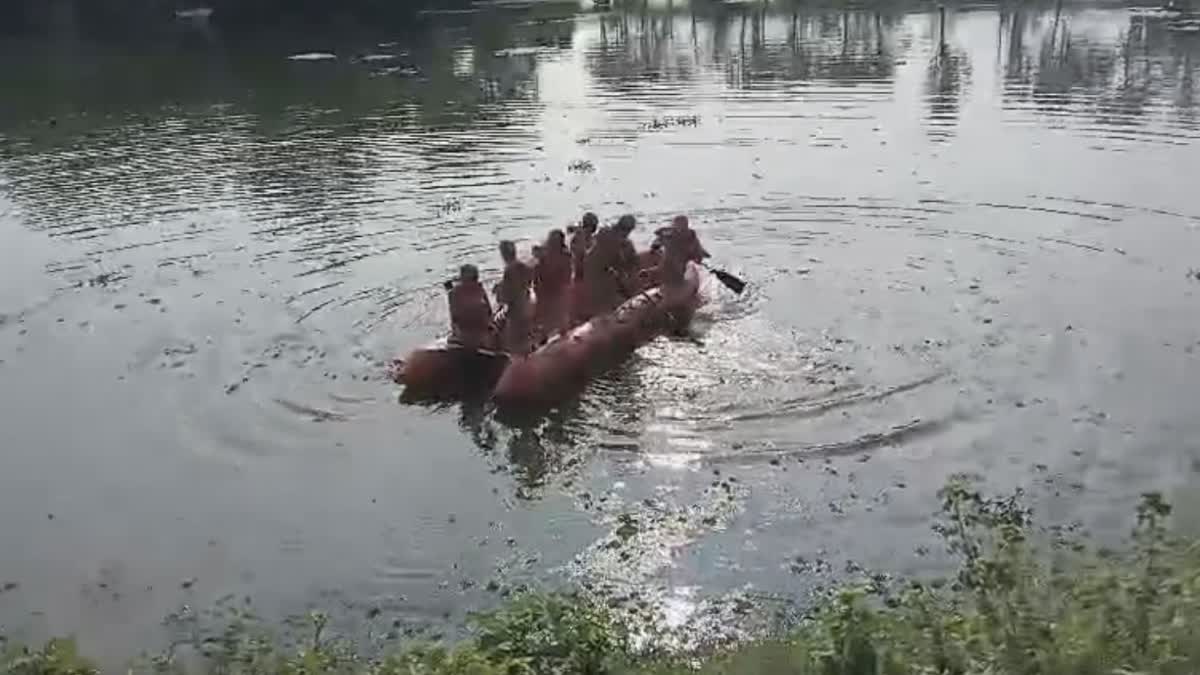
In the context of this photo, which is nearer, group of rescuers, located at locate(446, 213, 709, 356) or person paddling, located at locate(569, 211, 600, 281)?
group of rescuers, located at locate(446, 213, 709, 356)

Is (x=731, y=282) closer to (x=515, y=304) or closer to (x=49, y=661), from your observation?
(x=515, y=304)

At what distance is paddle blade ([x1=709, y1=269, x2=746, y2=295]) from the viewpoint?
17.7 meters

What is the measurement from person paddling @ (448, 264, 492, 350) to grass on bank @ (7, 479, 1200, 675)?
208 inches

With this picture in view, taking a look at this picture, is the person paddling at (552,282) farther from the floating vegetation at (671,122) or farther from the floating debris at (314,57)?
the floating debris at (314,57)

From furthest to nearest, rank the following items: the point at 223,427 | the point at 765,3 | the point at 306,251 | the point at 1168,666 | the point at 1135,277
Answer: the point at 765,3 < the point at 306,251 < the point at 1135,277 < the point at 223,427 < the point at 1168,666

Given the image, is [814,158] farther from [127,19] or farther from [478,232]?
A: [127,19]

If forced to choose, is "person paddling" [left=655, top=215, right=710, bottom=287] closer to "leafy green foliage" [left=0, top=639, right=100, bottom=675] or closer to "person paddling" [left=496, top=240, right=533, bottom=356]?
"person paddling" [left=496, top=240, right=533, bottom=356]

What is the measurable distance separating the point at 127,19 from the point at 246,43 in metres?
14.6

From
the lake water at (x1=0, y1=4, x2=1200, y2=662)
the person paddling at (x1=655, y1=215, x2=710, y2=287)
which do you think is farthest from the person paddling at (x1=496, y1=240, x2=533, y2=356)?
the person paddling at (x1=655, y1=215, x2=710, y2=287)

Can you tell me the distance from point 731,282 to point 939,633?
34.4ft

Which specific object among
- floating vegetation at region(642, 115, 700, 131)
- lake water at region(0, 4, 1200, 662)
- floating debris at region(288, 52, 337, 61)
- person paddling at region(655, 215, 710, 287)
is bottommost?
lake water at region(0, 4, 1200, 662)

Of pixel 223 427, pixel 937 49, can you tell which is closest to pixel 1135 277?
pixel 223 427

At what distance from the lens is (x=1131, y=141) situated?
26.7 metres

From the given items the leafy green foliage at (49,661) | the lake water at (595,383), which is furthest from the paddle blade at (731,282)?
the leafy green foliage at (49,661)
